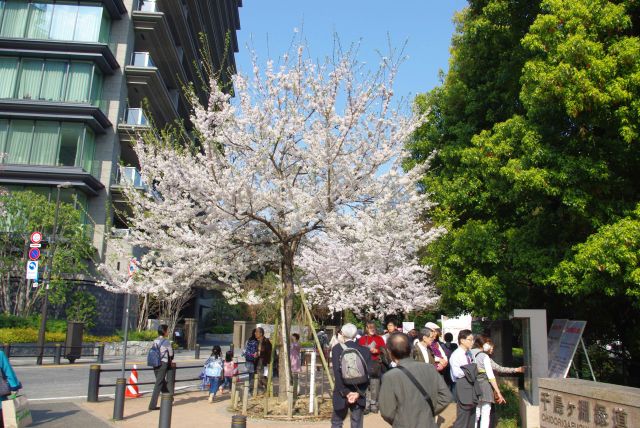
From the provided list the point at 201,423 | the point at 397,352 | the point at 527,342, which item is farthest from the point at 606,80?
the point at 201,423

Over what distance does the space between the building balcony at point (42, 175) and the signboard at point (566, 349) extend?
80.3ft

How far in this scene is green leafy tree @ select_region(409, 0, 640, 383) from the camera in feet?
29.2

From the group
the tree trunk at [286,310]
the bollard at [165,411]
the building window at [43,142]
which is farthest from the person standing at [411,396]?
the building window at [43,142]

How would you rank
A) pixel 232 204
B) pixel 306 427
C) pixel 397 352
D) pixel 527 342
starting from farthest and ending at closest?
pixel 232 204
pixel 527 342
pixel 306 427
pixel 397 352

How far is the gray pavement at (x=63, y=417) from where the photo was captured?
29.2 feet

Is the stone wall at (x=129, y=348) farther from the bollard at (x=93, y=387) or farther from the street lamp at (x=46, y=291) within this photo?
the bollard at (x=93, y=387)

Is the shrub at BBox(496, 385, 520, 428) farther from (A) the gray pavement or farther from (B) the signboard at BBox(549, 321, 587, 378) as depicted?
(A) the gray pavement

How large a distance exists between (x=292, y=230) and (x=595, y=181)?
5.95 meters

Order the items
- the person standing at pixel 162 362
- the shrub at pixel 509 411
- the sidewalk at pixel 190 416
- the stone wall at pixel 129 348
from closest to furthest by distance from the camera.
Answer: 1. the sidewalk at pixel 190 416
2. the shrub at pixel 509 411
3. the person standing at pixel 162 362
4. the stone wall at pixel 129 348

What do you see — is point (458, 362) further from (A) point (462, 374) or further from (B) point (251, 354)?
(B) point (251, 354)

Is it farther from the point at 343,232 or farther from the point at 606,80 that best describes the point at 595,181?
the point at 343,232

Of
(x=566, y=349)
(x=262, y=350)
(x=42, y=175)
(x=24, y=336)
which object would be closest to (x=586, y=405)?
(x=566, y=349)

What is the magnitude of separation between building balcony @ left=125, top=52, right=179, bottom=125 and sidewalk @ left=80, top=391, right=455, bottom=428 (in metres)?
20.6

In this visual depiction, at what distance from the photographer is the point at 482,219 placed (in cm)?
1397
